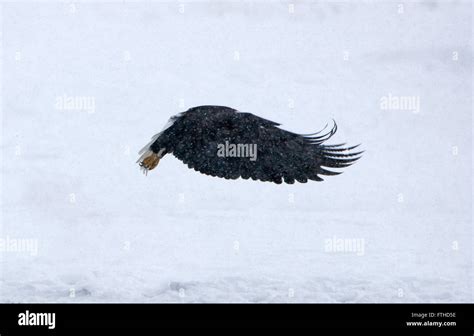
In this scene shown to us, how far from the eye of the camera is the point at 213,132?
23.4ft

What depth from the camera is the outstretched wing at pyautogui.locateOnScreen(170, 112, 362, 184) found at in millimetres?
7102

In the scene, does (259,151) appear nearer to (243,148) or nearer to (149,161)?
(243,148)

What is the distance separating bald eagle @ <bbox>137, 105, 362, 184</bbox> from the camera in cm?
711

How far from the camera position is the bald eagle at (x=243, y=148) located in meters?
7.11

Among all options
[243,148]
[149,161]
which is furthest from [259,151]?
[149,161]

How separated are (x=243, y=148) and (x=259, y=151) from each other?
170 millimetres

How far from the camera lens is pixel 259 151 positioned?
7.10 m

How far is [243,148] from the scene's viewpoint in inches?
280

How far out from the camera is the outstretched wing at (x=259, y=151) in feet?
23.3
